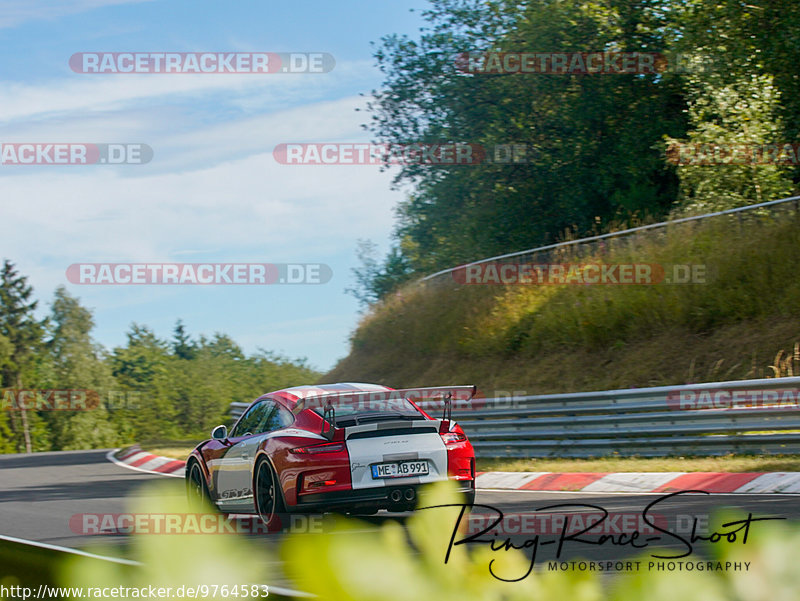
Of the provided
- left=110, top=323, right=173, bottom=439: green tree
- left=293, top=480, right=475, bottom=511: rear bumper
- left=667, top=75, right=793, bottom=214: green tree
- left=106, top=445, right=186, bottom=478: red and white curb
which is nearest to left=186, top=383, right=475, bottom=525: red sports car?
left=293, top=480, right=475, bottom=511: rear bumper

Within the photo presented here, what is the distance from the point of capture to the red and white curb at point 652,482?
993 centimetres

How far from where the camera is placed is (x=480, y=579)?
3.93 ft

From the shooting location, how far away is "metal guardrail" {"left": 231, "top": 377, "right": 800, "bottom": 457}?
11.8 meters

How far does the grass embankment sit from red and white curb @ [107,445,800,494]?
4.30m

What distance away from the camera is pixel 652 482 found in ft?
36.1

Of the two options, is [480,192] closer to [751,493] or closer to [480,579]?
[751,493]

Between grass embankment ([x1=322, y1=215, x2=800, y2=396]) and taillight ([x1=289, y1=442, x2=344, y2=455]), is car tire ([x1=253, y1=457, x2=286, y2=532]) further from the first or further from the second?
grass embankment ([x1=322, y1=215, x2=800, y2=396])

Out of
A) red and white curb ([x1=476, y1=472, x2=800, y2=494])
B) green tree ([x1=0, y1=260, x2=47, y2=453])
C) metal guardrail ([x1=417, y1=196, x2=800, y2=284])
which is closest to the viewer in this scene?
red and white curb ([x1=476, y1=472, x2=800, y2=494])

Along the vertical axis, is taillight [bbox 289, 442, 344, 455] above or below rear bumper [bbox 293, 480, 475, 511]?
above

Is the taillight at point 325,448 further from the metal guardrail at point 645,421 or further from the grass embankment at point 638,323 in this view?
the grass embankment at point 638,323

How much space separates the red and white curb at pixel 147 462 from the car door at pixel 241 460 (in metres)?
7.36

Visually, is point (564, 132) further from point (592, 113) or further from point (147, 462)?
point (147, 462)

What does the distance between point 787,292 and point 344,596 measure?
16.4 metres

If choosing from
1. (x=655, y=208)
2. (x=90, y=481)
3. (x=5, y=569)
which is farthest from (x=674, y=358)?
(x=5, y=569)
